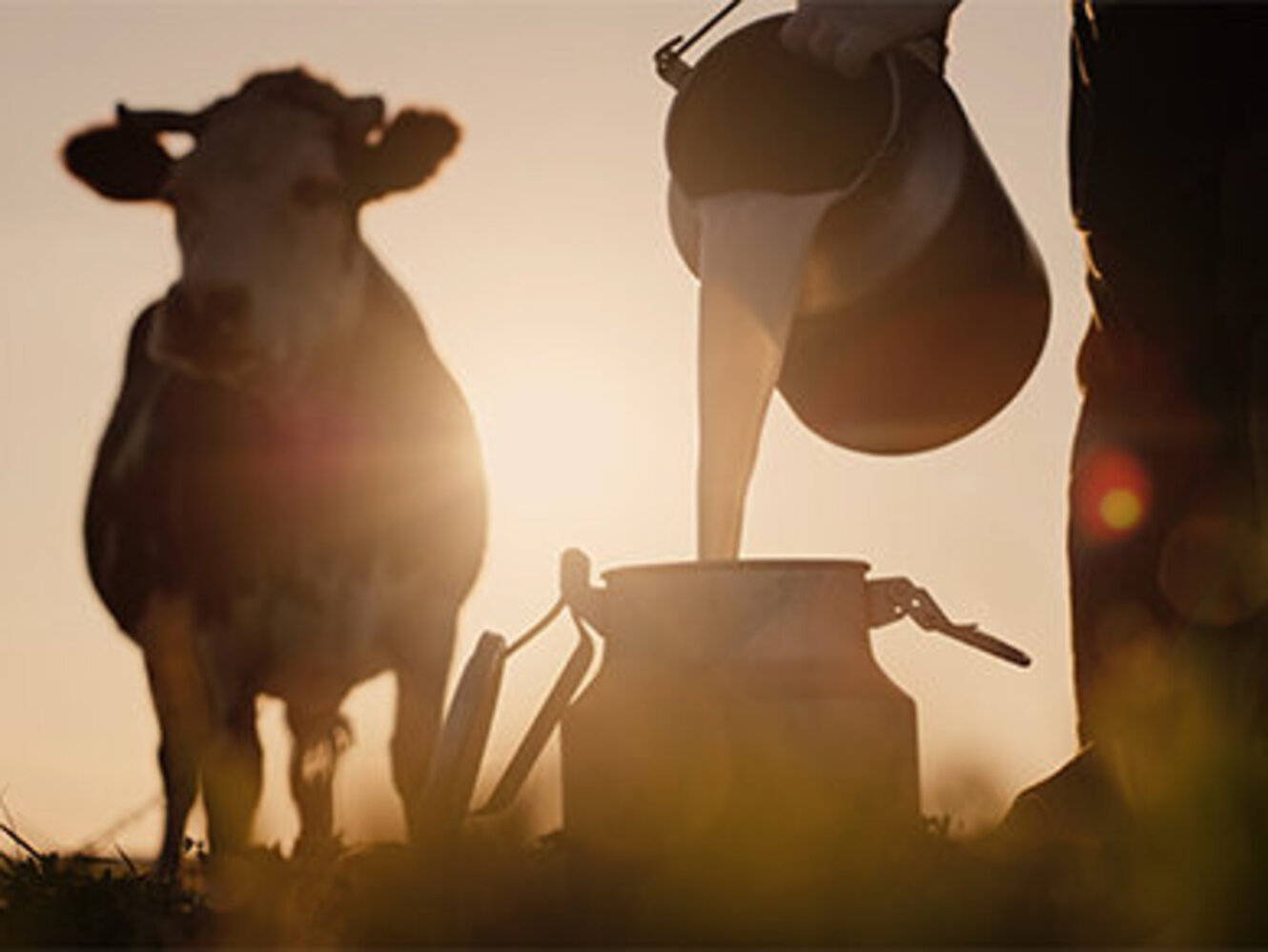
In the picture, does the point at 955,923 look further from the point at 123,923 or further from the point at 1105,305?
the point at 1105,305

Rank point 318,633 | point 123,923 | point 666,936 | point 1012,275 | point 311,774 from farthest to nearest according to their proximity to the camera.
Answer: point 1012,275 < point 311,774 < point 318,633 < point 123,923 < point 666,936

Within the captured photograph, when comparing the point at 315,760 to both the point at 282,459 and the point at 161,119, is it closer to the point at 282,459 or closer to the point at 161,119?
the point at 282,459

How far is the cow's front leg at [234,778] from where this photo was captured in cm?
311

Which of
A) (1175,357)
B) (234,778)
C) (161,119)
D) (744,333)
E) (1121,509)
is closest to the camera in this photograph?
(234,778)

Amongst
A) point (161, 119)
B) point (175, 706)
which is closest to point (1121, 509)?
point (175, 706)

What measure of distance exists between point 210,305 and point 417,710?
2.43ft

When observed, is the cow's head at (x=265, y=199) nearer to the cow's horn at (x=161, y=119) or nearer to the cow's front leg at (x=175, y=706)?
the cow's horn at (x=161, y=119)

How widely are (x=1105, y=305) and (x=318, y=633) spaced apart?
183 cm

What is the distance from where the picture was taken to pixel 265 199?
10.3 feet

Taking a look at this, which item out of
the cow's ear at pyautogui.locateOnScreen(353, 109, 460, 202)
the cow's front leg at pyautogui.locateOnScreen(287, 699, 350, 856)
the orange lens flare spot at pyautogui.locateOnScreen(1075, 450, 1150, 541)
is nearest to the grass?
the cow's front leg at pyautogui.locateOnScreen(287, 699, 350, 856)

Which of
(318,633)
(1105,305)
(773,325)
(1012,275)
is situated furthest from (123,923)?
(1105,305)

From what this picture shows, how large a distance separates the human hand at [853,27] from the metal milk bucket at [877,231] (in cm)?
4

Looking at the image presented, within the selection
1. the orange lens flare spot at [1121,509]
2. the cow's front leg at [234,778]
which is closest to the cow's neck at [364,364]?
the cow's front leg at [234,778]

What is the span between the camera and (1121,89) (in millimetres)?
4000
